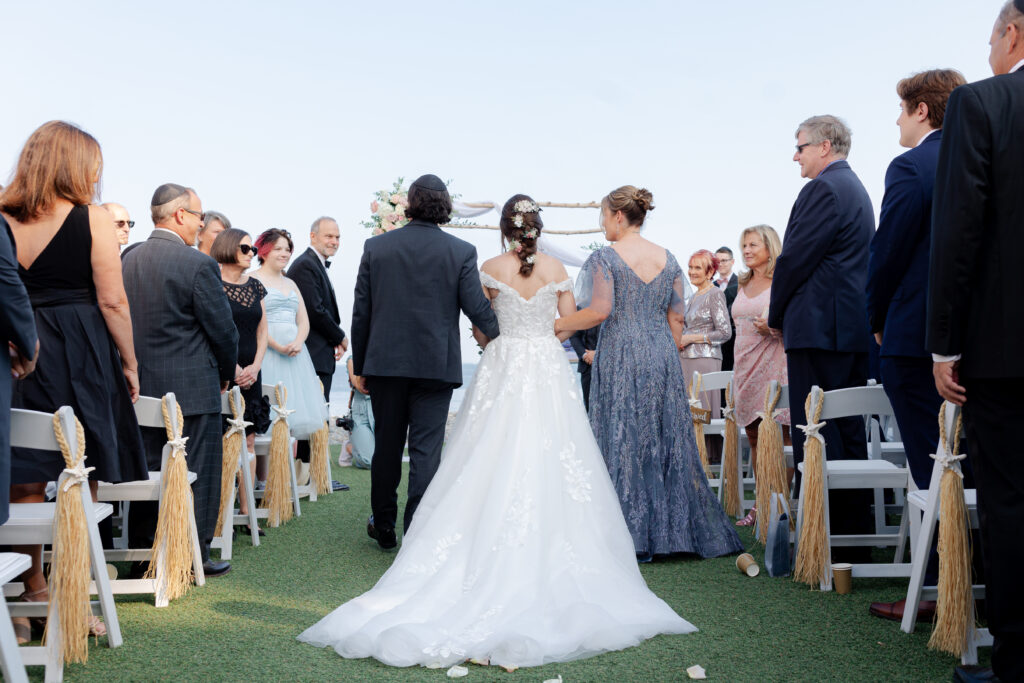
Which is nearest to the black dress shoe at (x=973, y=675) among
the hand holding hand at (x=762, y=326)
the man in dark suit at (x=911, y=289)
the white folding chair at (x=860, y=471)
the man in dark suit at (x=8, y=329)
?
the man in dark suit at (x=911, y=289)

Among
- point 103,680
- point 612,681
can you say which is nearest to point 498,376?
point 612,681

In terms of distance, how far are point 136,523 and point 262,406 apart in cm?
135

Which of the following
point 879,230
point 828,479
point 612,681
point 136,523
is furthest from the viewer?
point 136,523

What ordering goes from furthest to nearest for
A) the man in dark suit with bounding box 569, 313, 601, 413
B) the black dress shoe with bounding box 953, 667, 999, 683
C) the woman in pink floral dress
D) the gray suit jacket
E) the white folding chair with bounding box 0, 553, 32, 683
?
the man in dark suit with bounding box 569, 313, 601, 413 < the woman in pink floral dress < the gray suit jacket < the black dress shoe with bounding box 953, 667, 999, 683 < the white folding chair with bounding box 0, 553, 32, 683

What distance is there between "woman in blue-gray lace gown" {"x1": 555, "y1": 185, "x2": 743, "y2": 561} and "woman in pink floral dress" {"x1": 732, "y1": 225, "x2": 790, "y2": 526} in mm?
770

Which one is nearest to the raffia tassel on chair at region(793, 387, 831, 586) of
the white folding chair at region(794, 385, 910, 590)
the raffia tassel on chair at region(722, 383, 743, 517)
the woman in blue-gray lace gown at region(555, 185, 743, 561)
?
the white folding chair at region(794, 385, 910, 590)

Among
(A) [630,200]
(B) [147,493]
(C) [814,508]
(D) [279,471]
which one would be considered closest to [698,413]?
(A) [630,200]

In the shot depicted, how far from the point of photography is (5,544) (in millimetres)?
2900

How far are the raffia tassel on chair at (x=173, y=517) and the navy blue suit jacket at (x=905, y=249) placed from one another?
3060 mm

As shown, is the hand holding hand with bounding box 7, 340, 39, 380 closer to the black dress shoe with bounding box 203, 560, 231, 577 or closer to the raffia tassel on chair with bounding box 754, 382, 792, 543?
the black dress shoe with bounding box 203, 560, 231, 577

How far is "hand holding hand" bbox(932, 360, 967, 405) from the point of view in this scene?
2.49 m

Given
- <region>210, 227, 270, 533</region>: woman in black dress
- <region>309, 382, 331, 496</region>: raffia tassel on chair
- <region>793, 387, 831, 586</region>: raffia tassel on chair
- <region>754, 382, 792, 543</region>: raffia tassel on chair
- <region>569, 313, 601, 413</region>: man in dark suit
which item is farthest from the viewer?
<region>569, 313, 601, 413</region>: man in dark suit

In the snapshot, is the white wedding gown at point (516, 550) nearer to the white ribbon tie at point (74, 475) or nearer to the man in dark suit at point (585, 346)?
the white ribbon tie at point (74, 475)

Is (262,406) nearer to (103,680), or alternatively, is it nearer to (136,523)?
(136,523)
